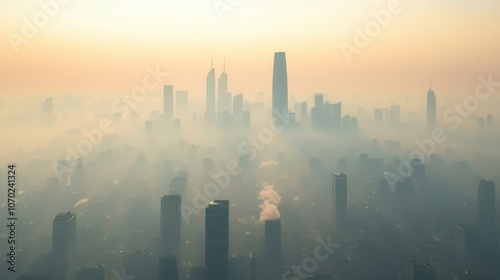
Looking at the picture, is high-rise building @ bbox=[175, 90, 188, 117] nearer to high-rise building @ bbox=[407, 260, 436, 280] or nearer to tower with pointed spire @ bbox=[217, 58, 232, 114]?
tower with pointed spire @ bbox=[217, 58, 232, 114]

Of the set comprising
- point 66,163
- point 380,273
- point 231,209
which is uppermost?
point 66,163

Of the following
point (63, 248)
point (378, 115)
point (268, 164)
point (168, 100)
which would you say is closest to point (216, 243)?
point (63, 248)

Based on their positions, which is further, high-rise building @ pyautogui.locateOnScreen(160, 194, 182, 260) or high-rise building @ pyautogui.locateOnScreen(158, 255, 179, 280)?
high-rise building @ pyautogui.locateOnScreen(160, 194, 182, 260)

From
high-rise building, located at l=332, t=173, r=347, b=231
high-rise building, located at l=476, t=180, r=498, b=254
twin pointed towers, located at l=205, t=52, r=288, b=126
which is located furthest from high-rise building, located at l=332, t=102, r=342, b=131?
high-rise building, located at l=476, t=180, r=498, b=254

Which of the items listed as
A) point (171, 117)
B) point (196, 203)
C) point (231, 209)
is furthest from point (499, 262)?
point (171, 117)

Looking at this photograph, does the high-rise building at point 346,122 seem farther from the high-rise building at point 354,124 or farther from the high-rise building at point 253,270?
the high-rise building at point 253,270

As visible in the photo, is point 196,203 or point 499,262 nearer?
point 499,262

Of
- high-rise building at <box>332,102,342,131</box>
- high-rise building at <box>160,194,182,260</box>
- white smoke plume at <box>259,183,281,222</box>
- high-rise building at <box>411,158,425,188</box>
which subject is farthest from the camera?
high-rise building at <box>332,102,342,131</box>

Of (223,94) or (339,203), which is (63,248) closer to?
(339,203)

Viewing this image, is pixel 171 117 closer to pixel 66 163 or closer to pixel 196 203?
pixel 66 163
